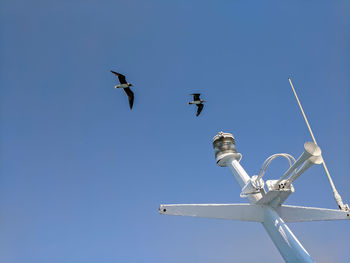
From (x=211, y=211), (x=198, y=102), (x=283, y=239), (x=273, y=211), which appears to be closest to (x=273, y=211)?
(x=273, y=211)

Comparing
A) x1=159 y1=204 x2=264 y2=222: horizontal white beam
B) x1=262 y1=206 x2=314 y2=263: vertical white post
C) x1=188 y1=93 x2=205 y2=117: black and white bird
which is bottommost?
x1=262 y1=206 x2=314 y2=263: vertical white post

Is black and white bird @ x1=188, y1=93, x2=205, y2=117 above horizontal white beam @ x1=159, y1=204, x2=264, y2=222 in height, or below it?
above

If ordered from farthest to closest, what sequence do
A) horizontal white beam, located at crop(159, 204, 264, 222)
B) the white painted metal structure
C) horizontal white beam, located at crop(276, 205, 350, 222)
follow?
horizontal white beam, located at crop(159, 204, 264, 222) → horizontal white beam, located at crop(276, 205, 350, 222) → the white painted metal structure

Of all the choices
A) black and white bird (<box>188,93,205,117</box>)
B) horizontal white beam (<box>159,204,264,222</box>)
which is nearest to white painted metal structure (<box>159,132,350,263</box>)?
horizontal white beam (<box>159,204,264,222</box>)

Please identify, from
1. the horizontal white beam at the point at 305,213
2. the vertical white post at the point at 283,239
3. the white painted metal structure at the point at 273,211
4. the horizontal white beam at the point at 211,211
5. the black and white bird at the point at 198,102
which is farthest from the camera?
the black and white bird at the point at 198,102

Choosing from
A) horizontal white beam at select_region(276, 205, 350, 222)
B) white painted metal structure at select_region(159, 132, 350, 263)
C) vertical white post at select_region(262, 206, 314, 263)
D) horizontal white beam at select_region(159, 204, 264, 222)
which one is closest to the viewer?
vertical white post at select_region(262, 206, 314, 263)

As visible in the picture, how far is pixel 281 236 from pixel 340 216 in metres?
3.33

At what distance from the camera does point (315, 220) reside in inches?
562

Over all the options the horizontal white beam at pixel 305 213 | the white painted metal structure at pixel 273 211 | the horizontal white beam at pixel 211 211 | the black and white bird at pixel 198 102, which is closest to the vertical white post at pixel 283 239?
the white painted metal structure at pixel 273 211

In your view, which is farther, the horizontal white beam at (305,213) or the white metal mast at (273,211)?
the horizontal white beam at (305,213)

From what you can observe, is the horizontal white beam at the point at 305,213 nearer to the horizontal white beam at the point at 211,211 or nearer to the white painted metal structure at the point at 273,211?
the white painted metal structure at the point at 273,211

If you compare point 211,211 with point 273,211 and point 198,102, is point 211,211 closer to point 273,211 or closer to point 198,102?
point 273,211

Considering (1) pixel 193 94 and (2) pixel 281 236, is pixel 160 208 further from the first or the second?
(1) pixel 193 94

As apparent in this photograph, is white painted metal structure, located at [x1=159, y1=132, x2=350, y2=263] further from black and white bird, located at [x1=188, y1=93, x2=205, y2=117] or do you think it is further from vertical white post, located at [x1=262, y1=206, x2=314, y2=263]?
black and white bird, located at [x1=188, y1=93, x2=205, y2=117]
